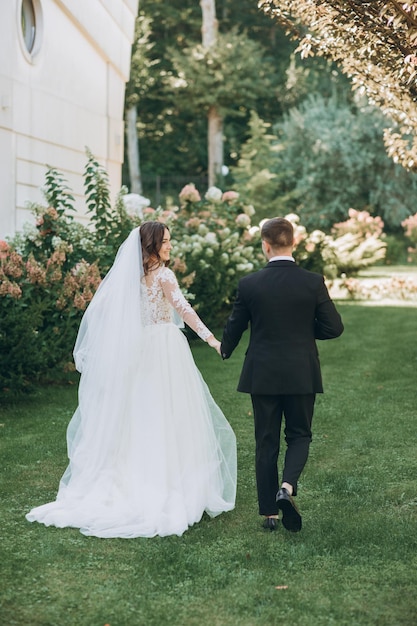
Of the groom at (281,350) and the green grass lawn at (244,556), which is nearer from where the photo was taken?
the green grass lawn at (244,556)

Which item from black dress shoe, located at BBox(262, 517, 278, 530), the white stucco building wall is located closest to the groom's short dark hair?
black dress shoe, located at BBox(262, 517, 278, 530)

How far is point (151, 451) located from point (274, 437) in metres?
0.84

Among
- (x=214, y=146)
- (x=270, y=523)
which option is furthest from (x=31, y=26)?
(x=214, y=146)

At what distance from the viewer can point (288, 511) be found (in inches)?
206

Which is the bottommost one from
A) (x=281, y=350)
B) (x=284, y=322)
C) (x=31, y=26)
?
(x=281, y=350)

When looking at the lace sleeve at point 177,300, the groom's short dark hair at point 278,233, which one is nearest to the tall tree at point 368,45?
the groom's short dark hair at point 278,233

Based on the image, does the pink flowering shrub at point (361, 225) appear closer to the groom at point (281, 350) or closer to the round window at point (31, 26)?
the round window at point (31, 26)

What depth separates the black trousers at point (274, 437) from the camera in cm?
536

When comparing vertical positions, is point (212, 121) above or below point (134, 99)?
below

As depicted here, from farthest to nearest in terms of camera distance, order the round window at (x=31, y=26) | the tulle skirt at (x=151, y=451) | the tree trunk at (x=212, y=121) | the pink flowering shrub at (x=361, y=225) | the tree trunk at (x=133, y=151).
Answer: the tree trunk at (x=133, y=151) < the tree trunk at (x=212, y=121) < the pink flowering shrub at (x=361, y=225) < the round window at (x=31, y=26) < the tulle skirt at (x=151, y=451)

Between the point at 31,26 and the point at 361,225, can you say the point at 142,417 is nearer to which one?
the point at 31,26

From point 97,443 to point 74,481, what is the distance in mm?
282

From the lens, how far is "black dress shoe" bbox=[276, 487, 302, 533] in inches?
204

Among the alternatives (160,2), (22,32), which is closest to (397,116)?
(22,32)
